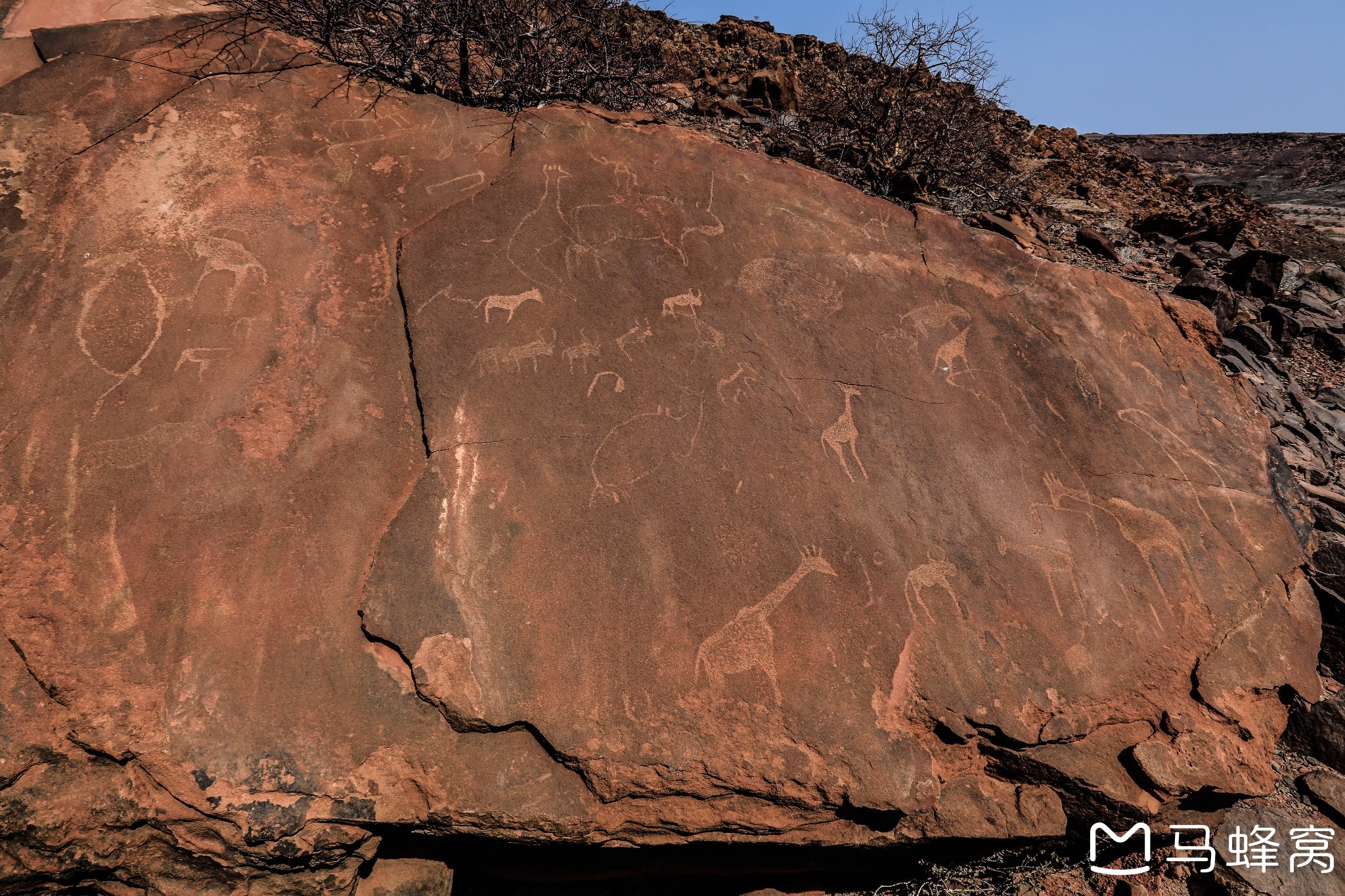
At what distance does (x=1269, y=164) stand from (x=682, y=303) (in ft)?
39.9

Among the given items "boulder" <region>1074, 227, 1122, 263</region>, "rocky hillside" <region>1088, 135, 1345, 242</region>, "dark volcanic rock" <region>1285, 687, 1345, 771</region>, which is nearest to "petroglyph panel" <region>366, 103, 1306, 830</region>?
"dark volcanic rock" <region>1285, 687, 1345, 771</region>

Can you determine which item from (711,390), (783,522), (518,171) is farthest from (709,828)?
(518,171)

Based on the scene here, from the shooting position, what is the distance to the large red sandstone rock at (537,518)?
1843mm

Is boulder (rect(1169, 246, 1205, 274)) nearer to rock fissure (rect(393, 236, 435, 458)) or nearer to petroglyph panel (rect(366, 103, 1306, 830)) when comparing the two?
petroglyph panel (rect(366, 103, 1306, 830))

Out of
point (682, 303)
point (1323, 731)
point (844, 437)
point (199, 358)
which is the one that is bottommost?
point (1323, 731)

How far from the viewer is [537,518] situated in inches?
83.4

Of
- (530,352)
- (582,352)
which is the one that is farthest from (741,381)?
(530,352)

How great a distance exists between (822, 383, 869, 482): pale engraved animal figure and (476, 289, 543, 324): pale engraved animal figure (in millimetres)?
1082

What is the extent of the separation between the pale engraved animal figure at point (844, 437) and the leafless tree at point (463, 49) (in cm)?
192

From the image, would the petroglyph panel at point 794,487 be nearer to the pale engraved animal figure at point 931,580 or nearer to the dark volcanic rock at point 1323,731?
the pale engraved animal figure at point 931,580

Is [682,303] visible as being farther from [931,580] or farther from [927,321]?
[931,580]

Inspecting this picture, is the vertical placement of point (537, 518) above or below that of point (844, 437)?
below

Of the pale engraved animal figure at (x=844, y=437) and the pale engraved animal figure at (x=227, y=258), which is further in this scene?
the pale engraved animal figure at (x=844, y=437)

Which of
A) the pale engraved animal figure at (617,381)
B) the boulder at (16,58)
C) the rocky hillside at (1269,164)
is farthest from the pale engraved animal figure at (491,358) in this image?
the rocky hillside at (1269,164)
